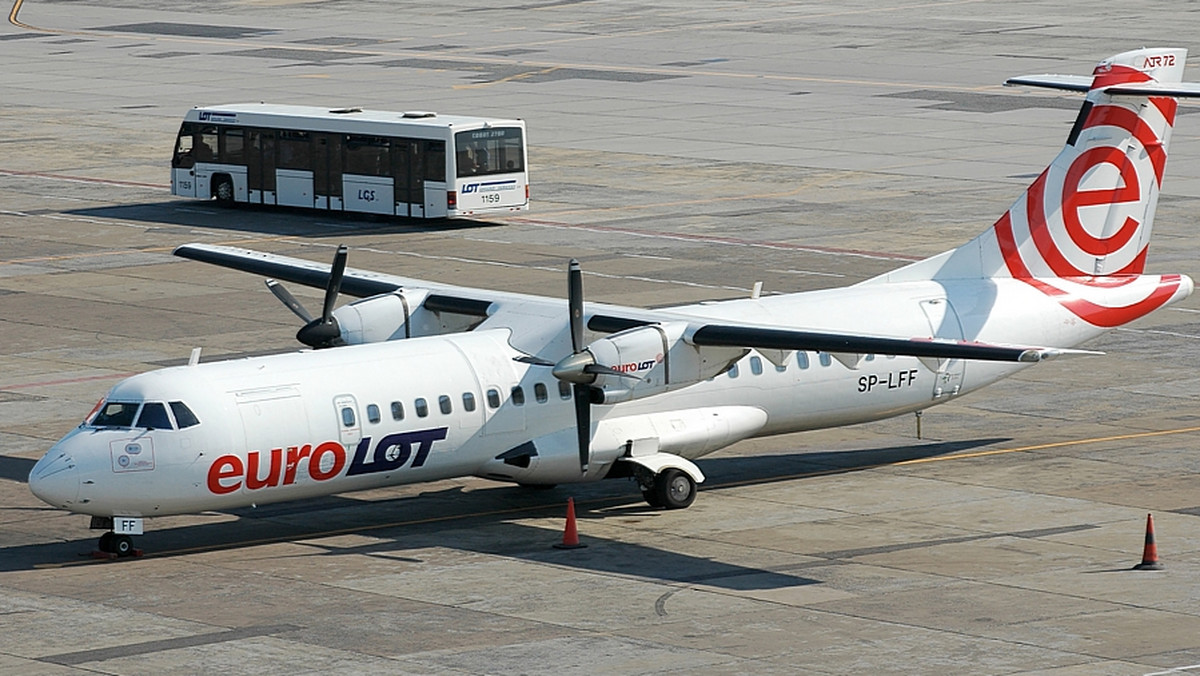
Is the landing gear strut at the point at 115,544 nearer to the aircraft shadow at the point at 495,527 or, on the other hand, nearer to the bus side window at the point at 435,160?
the aircraft shadow at the point at 495,527

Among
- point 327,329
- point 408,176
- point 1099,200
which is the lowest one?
point 327,329

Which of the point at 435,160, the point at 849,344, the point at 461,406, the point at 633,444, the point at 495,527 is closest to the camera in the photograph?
the point at 849,344

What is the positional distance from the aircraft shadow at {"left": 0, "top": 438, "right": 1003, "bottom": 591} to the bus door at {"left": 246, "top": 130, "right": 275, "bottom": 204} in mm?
29175

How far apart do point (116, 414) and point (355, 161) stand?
32.4m

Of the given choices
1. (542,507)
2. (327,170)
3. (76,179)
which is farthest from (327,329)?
(76,179)

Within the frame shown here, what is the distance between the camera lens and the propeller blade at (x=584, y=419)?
95.1ft

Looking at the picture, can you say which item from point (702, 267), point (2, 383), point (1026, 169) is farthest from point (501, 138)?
point (2, 383)

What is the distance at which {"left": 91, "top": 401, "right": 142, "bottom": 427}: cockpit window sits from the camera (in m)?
27.0

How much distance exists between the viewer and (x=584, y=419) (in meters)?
29.2

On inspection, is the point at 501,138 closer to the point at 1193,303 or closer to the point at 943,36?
the point at 1193,303

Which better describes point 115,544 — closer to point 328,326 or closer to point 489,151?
point 328,326

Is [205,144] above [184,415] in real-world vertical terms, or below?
above

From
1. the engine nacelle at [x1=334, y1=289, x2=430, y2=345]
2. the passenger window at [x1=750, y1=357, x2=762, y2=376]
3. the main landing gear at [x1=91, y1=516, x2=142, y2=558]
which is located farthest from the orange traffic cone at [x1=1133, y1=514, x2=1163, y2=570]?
the main landing gear at [x1=91, y1=516, x2=142, y2=558]

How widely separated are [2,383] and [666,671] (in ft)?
67.0
